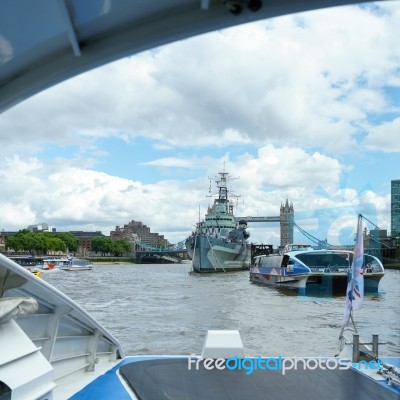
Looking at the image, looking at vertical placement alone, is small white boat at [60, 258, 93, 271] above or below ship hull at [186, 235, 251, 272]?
below

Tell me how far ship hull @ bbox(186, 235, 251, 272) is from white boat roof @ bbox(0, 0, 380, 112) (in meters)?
63.5

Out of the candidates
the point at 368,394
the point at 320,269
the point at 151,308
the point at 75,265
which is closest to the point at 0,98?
the point at 368,394

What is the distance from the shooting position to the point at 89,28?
2.09 meters

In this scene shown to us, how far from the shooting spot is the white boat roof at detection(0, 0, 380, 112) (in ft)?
6.28

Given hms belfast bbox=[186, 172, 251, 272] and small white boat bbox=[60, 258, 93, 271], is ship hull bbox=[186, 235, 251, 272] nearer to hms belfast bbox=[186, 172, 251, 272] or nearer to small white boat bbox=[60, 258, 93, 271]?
hms belfast bbox=[186, 172, 251, 272]

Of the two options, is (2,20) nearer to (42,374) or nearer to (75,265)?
(42,374)

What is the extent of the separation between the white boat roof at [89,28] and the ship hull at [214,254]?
63460 millimetres

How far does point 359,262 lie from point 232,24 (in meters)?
7.77

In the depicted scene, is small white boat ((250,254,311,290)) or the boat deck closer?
the boat deck

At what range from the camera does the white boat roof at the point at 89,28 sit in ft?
6.28

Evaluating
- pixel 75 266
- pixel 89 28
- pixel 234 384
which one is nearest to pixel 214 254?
pixel 75 266

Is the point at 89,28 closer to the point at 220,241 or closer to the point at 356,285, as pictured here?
the point at 356,285

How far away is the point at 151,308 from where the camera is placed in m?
23.7

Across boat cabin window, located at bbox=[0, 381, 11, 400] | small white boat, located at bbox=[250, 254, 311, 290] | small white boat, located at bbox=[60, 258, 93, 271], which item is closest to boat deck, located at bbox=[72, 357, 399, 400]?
boat cabin window, located at bbox=[0, 381, 11, 400]
